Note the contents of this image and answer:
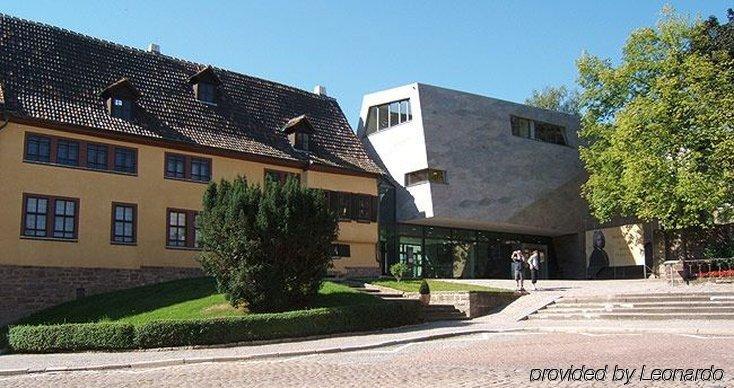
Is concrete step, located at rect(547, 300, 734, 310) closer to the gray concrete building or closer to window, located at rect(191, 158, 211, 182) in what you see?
the gray concrete building

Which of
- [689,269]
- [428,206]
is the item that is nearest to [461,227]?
[428,206]

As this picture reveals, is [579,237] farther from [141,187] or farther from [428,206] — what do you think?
[141,187]

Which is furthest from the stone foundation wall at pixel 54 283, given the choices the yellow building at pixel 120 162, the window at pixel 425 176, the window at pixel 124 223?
the window at pixel 425 176

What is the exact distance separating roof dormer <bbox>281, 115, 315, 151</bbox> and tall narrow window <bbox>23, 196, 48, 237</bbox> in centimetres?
1147

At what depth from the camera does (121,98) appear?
3048 centimetres

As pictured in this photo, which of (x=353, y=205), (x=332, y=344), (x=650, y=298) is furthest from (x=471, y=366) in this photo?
(x=353, y=205)

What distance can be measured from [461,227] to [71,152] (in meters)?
23.2

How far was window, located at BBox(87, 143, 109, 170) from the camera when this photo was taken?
95.0ft

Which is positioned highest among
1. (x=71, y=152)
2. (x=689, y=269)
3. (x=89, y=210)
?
(x=71, y=152)

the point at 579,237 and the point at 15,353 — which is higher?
the point at 579,237

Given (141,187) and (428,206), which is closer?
(141,187)

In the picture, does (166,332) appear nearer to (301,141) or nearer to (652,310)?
(652,310)

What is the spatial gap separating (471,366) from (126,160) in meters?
19.8

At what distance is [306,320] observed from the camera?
21.8 metres
